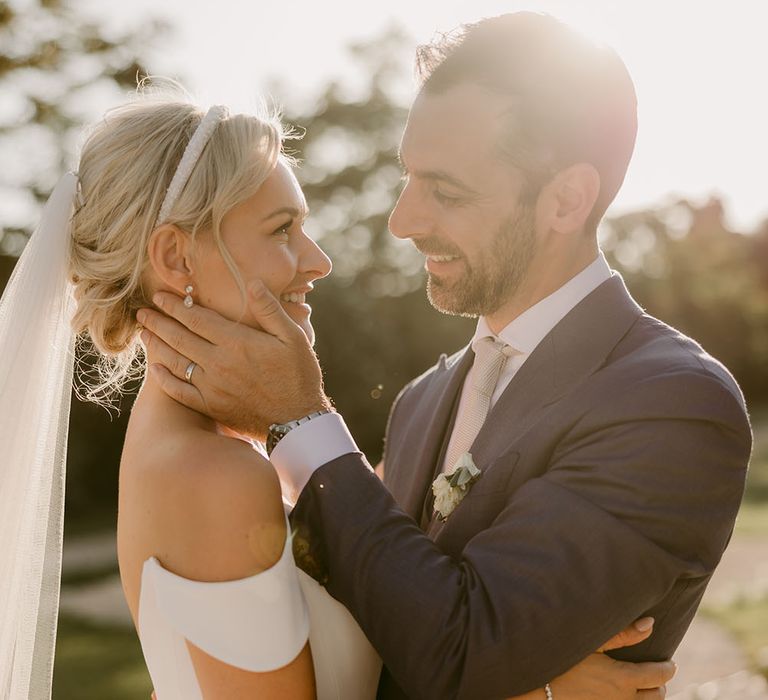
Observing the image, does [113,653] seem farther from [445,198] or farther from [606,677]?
[606,677]

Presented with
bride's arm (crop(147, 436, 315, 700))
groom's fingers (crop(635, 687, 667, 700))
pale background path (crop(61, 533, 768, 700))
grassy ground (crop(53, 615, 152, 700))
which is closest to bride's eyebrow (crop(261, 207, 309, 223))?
bride's arm (crop(147, 436, 315, 700))

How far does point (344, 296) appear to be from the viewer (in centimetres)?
1454

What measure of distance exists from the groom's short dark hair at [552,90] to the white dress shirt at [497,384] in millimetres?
256

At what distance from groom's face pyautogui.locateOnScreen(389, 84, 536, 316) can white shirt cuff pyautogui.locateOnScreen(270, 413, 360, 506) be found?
750mm

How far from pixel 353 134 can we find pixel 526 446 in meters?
16.0

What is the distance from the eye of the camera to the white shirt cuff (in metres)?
2.54

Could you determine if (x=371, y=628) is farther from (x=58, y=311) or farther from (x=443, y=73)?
(x=443, y=73)

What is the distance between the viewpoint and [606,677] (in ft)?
8.18

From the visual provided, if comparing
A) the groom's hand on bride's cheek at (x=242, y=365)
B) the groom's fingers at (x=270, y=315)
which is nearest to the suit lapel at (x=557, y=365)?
the groom's hand on bride's cheek at (x=242, y=365)

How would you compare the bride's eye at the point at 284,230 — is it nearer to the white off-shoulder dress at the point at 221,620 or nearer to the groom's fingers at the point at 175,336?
the groom's fingers at the point at 175,336

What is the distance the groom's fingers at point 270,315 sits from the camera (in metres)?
2.69

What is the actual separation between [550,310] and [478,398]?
35 centimetres

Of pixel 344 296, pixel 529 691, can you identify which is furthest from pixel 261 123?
pixel 344 296

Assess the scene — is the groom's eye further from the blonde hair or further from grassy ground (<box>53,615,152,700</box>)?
grassy ground (<box>53,615,152,700</box>)
